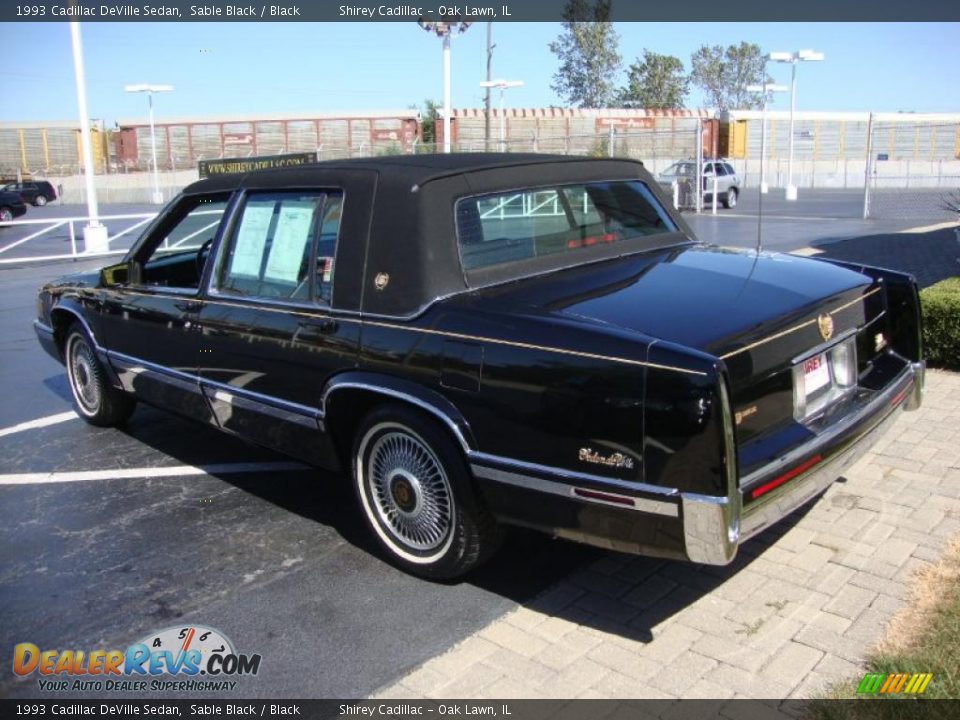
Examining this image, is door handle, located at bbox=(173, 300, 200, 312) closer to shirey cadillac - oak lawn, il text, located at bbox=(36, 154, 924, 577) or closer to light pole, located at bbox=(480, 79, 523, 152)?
shirey cadillac - oak lawn, il text, located at bbox=(36, 154, 924, 577)

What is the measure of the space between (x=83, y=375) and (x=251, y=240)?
249 cm

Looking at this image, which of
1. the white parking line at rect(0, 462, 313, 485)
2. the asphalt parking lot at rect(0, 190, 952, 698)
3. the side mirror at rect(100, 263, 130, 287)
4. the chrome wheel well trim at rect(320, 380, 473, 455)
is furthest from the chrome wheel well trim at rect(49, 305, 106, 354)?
the chrome wheel well trim at rect(320, 380, 473, 455)

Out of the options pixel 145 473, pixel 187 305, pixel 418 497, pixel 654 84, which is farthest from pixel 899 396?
pixel 654 84

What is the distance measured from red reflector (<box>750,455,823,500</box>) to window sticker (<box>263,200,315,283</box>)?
2330 millimetres

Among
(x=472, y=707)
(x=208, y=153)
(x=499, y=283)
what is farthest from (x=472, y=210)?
(x=208, y=153)

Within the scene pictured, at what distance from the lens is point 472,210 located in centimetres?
382

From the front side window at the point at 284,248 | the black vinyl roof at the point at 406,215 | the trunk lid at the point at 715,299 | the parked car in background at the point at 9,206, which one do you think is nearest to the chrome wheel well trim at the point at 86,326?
the front side window at the point at 284,248

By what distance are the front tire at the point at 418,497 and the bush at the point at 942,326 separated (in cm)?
452

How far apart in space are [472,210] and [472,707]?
2.05m

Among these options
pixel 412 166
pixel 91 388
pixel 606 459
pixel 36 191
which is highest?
pixel 412 166

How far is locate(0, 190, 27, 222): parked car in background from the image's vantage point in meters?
28.2

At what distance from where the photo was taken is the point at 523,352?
3.13 m

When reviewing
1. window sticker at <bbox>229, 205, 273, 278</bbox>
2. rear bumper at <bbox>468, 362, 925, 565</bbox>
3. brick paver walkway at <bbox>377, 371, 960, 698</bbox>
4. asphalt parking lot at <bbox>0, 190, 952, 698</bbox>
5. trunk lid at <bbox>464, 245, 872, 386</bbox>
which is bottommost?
asphalt parking lot at <bbox>0, 190, 952, 698</bbox>

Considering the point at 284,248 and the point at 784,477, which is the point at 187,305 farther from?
the point at 784,477
